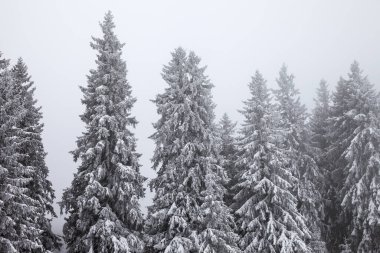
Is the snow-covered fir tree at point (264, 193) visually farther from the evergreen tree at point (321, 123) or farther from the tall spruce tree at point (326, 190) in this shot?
the evergreen tree at point (321, 123)

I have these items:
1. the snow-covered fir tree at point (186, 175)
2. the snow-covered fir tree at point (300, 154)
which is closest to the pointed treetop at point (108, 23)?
the snow-covered fir tree at point (186, 175)

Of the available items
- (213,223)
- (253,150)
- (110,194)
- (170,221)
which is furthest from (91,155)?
(253,150)

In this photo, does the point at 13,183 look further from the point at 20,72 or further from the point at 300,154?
the point at 300,154

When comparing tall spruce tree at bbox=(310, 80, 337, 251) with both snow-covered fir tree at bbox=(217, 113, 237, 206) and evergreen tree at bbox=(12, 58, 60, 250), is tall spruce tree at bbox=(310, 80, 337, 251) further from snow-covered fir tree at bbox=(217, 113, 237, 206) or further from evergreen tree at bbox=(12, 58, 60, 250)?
evergreen tree at bbox=(12, 58, 60, 250)

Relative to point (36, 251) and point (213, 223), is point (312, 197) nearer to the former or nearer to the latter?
point (213, 223)

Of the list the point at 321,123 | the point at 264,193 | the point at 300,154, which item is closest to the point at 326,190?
the point at 300,154

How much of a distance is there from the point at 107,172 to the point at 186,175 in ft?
15.1

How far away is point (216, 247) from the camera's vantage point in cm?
2009

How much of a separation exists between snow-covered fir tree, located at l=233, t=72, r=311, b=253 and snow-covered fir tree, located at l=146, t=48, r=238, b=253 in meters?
2.39

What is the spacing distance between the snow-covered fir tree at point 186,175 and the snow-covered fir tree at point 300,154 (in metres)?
9.82

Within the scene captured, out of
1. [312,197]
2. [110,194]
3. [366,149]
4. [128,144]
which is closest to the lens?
[110,194]

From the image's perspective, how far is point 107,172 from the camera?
2114 cm

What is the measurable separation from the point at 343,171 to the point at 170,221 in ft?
59.3

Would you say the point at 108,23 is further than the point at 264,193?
No
